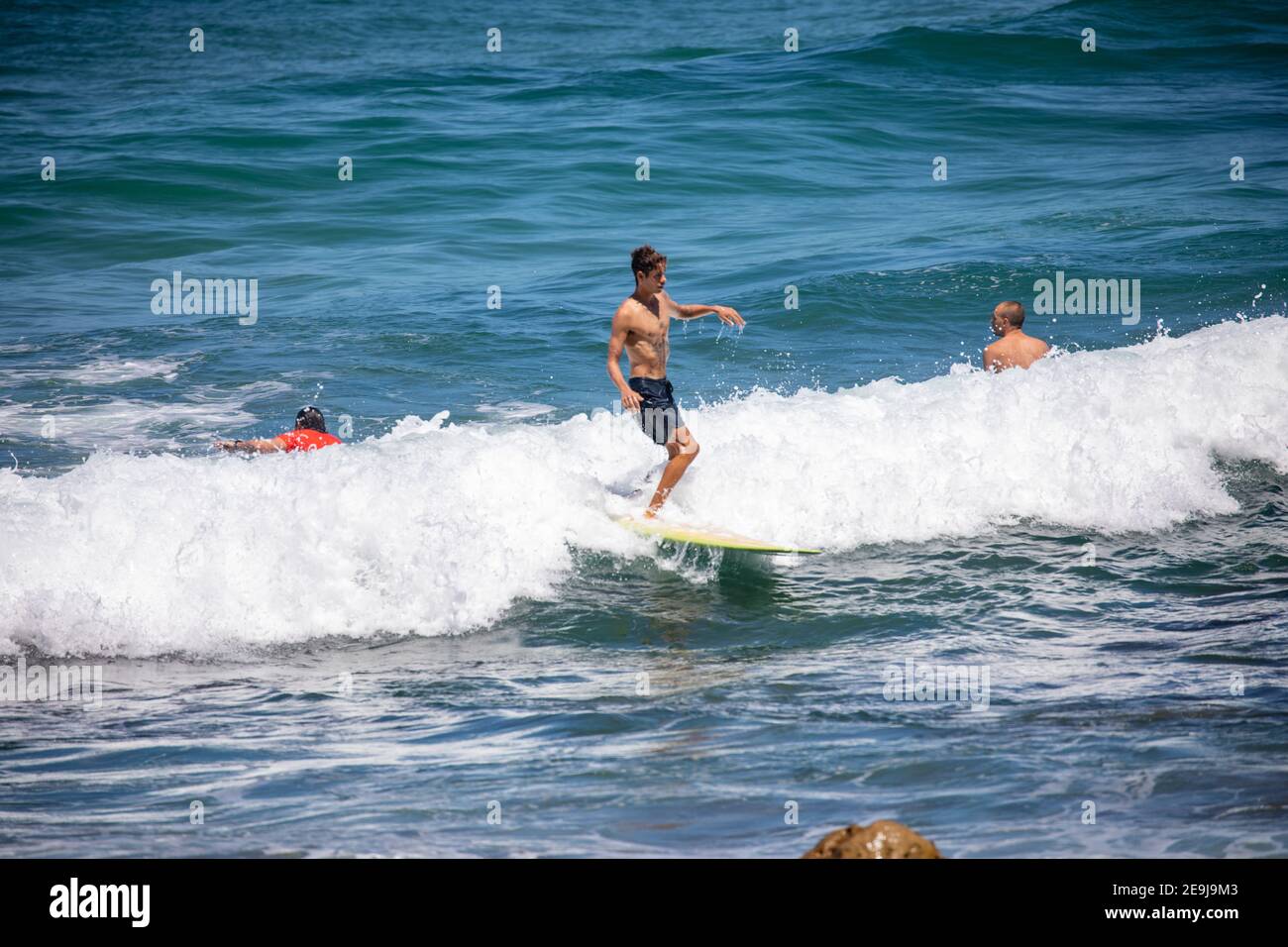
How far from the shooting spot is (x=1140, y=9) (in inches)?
1132

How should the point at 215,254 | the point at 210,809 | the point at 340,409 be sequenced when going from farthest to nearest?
the point at 215,254 → the point at 340,409 → the point at 210,809

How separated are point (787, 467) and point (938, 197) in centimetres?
1121

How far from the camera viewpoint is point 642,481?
9539 mm

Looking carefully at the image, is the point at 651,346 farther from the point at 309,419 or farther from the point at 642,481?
the point at 309,419

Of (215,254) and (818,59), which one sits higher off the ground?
(818,59)

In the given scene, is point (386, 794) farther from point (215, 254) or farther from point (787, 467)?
point (215, 254)

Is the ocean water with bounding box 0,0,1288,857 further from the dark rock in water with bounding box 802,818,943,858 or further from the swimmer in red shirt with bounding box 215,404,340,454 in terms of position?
the dark rock in water with bounding box 802,818,943,858

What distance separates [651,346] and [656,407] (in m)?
0.40

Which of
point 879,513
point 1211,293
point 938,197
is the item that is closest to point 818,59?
point 938,197

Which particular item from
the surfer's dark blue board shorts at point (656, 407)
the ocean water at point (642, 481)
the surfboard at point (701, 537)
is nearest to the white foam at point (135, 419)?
the ocean water at point (642, 481)

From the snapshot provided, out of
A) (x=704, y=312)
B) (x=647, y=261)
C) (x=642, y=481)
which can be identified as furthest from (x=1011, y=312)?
(x=647, y=261)

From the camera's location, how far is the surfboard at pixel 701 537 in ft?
27.8
